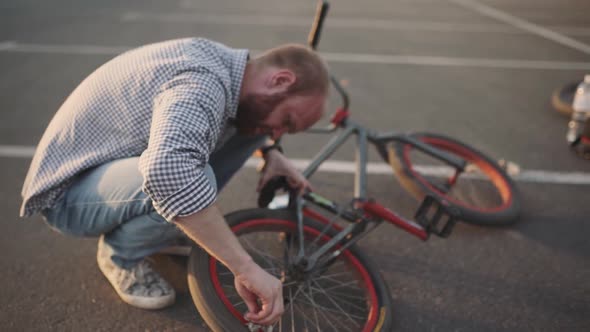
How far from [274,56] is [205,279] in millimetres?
966

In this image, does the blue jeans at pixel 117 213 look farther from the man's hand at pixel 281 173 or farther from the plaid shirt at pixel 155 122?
the man's hand at pixel 281 173

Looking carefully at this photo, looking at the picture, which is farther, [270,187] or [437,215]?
[270,187]

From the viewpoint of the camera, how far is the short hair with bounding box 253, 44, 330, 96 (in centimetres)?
184

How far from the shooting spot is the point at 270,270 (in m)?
2.36

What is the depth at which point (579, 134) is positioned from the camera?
12.1 feet

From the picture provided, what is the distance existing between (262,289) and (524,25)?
8.24 m

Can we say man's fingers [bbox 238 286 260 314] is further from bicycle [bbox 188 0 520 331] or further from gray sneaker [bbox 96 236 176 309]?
gray sneaker [bbox 96 236 176 309]

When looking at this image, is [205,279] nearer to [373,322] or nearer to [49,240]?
[373,322]

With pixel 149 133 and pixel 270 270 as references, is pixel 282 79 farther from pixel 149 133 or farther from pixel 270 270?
pixel 270 270

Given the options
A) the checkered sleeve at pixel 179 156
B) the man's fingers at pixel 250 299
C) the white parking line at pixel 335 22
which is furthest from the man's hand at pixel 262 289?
the white parking line at pixel 335 22

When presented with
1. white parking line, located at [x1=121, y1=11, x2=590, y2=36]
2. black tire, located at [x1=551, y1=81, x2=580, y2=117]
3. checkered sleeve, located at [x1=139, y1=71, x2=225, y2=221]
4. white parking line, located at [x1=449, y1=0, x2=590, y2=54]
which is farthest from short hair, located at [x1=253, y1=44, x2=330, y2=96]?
white parking line, located at [x1=449, y1=0, x2=590, y2=54]

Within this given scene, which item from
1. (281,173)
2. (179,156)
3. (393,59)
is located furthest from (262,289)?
(393,59)

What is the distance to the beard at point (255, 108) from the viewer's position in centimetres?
188

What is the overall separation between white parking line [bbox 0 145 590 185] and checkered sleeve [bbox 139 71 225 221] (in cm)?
193
